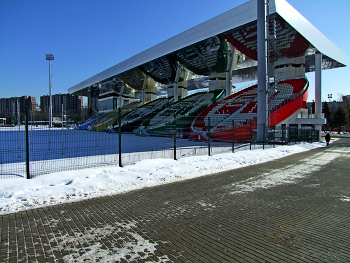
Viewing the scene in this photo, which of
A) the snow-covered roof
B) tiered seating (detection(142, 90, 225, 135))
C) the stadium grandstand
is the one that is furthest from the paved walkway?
tiered seating (detection(142, 90, 225, 135))

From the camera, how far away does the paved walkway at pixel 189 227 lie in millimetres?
3191

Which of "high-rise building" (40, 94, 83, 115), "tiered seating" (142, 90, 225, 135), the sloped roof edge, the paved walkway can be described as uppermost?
"high-rise building" (40, 94, 83, 115)

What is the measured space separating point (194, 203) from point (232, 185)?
6.84 feet

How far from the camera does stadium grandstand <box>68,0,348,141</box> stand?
74.1 ft

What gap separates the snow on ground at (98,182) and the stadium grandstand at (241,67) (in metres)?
10.7

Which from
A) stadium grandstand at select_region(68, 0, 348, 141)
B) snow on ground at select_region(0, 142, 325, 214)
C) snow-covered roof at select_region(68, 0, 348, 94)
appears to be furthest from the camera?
snow-covered roof at select_region(68, 0, 348, 94)

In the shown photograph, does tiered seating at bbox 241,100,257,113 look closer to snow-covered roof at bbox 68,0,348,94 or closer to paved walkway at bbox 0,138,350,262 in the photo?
snow-covered roof at bbox 68,0,348,94

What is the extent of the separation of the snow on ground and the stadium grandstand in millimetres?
10669

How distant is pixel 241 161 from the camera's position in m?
11.4

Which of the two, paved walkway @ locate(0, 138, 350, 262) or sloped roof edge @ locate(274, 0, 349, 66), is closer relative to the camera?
paved walkway @ locate(0, 138, 350, 262)

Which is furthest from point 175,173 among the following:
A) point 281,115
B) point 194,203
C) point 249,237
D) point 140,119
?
point 140,119

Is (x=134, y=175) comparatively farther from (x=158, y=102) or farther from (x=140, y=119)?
(x=158, y=102)

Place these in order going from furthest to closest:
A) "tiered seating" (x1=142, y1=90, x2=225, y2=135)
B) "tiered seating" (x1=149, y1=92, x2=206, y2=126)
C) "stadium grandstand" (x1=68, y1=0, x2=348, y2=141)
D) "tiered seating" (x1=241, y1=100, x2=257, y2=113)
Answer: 1. "tiered seating" (x1=149, y1=92, x2=206, y2=126)
2. "tiered seating" (x1=142, y1=90, x2=225, y2=135)
3. "tiered seating" (x1=241, y1=100, x2=257, y2=113)
4. "stadium grandstand" (x1=68, y1=0, x2=348, y2=141)

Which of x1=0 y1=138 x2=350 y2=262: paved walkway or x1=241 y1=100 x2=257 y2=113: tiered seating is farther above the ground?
x1=241 y1=100 x2=257 y2=113: tiered seating
